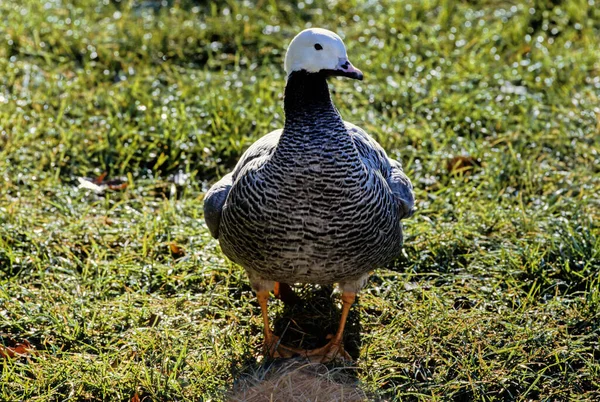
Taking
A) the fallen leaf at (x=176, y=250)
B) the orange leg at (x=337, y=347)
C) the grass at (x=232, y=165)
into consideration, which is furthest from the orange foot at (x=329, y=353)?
the fallen leaf at (x=176, y=250)

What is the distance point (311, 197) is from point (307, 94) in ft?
1.61

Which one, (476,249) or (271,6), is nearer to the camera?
(476,249)

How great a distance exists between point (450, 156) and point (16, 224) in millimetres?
2860

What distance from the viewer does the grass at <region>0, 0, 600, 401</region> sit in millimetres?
3977

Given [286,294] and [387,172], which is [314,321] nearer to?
[286,294]

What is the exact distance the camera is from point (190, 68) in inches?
262

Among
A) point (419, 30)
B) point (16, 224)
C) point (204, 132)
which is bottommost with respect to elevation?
point (16, 224)

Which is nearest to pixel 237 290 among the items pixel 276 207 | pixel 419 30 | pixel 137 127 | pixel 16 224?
pixel 276 207

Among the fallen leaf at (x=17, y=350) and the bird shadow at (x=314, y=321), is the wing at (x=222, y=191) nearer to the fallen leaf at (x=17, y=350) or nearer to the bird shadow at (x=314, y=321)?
the bird shadow at (x=314, y=321)

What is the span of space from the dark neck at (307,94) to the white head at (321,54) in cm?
4

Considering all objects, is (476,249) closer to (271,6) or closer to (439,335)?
(439,335)

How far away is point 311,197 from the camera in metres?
3.62

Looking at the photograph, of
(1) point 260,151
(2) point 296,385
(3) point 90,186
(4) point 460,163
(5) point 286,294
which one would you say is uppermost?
(1) point 260,151

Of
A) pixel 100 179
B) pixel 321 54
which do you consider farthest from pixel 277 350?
pixel 100 179
